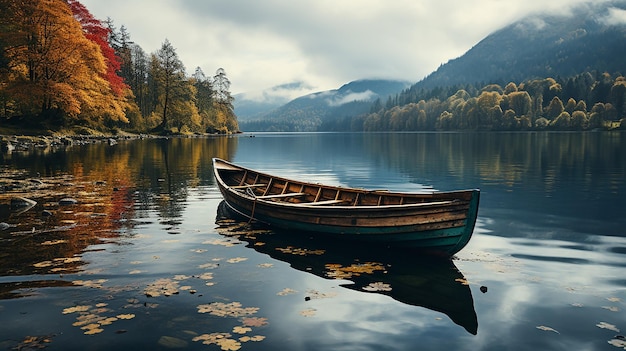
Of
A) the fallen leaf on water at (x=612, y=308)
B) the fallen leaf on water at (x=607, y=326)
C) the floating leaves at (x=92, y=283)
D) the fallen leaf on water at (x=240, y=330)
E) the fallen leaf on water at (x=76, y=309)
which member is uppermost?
the floating leaves at (x=92, y=283)

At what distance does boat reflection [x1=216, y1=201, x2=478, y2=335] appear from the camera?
10469 mm

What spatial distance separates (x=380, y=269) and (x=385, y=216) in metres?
1.76

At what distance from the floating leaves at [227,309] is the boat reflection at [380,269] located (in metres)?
2.82

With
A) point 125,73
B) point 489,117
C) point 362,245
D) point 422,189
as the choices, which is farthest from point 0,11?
point 489,117

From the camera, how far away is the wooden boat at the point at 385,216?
Result: 12531 mm

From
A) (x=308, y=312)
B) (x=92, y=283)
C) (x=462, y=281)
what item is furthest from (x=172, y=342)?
(x=462, y=281)

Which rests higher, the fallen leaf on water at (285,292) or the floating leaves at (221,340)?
the fallen leaf on water at (285,292)

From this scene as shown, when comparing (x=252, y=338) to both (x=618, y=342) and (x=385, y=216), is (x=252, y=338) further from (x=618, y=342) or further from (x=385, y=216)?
(x=618, y=342)

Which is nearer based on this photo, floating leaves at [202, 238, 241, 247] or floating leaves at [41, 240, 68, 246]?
floating leaves at [41, 240, 68, 246]

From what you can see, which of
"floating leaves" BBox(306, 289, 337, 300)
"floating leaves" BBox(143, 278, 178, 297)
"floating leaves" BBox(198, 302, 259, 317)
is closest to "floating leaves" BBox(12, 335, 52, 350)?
"floating leaves" BBox(143, 278, 178, 297)

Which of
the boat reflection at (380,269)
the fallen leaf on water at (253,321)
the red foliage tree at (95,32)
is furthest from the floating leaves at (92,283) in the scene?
the red foliage tree at (95,32)

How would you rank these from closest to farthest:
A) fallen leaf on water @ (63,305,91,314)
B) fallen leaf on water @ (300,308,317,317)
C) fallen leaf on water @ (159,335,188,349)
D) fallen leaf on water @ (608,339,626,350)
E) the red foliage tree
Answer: fallen leaf on water @ (159,335,188,349) < fallen leaf on water @ (608,339,626,350) < fallen leaf on water @ (63,305,91,314) < fallen leaf on water @ (300,308,317,317) < the red foliage tree

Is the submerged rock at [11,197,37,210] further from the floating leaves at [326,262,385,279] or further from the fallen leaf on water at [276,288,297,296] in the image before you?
the floating leaves at [326,262,385,279]

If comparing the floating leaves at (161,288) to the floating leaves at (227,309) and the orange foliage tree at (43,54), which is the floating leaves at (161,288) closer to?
the floating leaves at (227,309)
